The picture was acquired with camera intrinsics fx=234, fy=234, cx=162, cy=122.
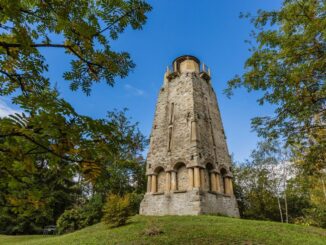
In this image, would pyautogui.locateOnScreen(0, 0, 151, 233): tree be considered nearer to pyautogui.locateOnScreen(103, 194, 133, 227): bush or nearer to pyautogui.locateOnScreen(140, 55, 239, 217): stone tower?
pyautogui.locateOnScreen(103, 194, 133, 227): bush

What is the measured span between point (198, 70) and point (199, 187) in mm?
10764

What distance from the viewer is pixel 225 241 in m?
7.84

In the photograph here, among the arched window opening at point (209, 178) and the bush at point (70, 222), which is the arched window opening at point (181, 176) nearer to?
the arched window opening at point (209, 178)

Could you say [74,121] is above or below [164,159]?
below

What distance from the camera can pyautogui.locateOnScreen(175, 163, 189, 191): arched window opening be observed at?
1484 cm

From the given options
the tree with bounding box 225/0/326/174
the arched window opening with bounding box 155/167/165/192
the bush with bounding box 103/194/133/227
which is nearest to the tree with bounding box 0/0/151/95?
the tree with bounding box 225/0/326/174

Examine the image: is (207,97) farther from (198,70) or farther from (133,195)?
(133,195)

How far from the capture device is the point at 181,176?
15.3 metres

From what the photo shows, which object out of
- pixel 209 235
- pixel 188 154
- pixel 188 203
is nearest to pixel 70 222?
pixel 188 203

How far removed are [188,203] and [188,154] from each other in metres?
3.09

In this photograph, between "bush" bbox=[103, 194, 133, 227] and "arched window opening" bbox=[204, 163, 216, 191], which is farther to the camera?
"arched window opening" bbox=[204, 163, 216, 191]

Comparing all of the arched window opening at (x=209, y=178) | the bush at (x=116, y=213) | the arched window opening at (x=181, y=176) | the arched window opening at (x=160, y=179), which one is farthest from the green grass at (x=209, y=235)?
the arched window opening at (x=160, y=179)

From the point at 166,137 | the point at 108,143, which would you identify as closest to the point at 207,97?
the point at 166,137

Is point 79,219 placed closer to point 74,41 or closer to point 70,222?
point 70,222
